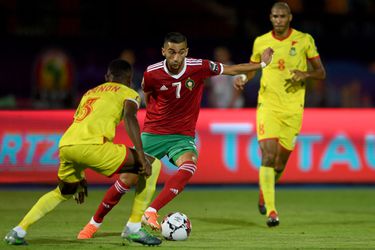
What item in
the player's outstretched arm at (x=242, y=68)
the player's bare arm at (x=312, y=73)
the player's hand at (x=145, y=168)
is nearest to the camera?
the player's hand at (x=145, y=168)

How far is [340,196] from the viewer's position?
14.5m

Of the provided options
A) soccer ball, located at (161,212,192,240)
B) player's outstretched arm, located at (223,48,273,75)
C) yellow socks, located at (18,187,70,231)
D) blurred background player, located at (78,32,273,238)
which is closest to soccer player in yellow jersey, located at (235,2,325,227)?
player's outstretched arm, located at (223,48,273,75)

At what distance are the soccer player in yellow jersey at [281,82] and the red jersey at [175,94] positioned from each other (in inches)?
53.2

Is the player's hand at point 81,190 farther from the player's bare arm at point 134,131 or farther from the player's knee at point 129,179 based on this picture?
the player's bare arm at point 134,131

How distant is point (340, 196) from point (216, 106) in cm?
382

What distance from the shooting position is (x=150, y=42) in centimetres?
1830

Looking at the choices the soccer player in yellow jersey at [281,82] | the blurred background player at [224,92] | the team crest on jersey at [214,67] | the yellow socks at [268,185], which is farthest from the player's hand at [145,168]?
the blurred background player at [224,92]

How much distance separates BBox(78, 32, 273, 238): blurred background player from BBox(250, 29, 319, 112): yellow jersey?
1262mm

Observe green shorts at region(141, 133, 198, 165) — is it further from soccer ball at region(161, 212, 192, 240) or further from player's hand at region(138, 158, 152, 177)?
player's hand at region(138, 158, 152, 177)

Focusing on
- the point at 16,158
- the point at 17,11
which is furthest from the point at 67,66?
the point at 16,158

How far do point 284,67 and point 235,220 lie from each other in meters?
1.86

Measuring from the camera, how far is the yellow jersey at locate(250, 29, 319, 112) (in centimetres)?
1134

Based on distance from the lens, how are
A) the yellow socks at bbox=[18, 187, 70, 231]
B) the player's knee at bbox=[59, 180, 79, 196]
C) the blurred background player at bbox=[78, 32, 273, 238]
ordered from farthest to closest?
the blurred background player at bbox=[78, 32, 273, 238] < the player's knee at bbox=[59, 180, 79, 196] < the yellow socks at bbox=[18, 187, 70, 231]

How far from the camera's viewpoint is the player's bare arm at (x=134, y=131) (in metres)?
8.42
